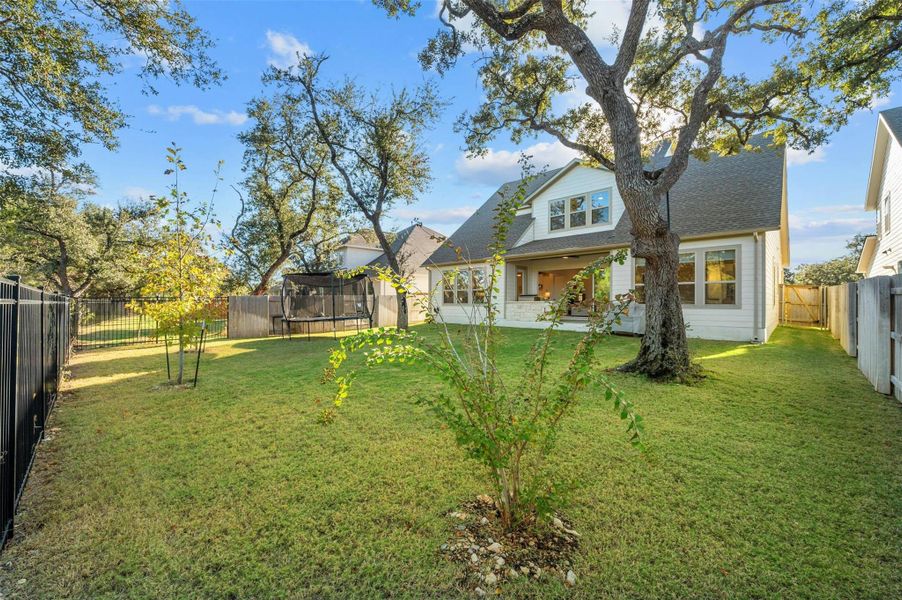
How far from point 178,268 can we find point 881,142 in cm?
1699

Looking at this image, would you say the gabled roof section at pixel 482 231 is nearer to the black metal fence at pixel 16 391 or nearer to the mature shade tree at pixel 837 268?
the black metal fence at pixel 16 391

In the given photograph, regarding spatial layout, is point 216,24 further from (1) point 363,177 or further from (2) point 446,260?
(2) point 446,260

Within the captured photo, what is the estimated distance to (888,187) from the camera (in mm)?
10242

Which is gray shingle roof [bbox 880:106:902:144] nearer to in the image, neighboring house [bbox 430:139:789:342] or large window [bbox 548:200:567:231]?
neighboring house [bbox 430:139:789:342]

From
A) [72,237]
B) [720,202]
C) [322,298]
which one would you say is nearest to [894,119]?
[720,202]

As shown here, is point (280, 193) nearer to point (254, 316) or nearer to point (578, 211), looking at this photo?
point (254, 316)

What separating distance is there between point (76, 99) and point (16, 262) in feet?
55.5

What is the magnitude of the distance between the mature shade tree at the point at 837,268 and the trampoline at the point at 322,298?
35427mm

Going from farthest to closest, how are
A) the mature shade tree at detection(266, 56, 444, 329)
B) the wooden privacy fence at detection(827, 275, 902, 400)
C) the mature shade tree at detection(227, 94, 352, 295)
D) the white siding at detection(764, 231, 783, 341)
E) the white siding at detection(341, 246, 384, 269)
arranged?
the white siding at detection(341, 246, 384, 269) → the mature shade tree at detection(227, 94, 352, 295) → the mature shade tree at detection(266, 56, 444, 329) → the white siding at detection(764, 231, 783, 341) → the wooden privacy fence at detection(827, 275, 902, 400)

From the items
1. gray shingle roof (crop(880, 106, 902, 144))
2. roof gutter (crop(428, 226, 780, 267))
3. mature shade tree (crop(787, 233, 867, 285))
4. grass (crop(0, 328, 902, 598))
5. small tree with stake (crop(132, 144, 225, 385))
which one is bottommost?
grass (crop(0, 328, 902, 598))

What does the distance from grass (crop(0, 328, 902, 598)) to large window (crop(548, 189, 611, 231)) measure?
27.8 ft

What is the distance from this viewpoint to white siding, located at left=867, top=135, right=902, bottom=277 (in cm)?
905

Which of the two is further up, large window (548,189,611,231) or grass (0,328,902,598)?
large window (548,189,611,231)

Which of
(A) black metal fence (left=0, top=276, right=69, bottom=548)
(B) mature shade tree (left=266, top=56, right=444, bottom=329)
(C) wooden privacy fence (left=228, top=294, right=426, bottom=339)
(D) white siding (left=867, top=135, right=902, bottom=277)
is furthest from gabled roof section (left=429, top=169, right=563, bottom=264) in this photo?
(A) black metal fence (left=0, top=276, right=69, bottom=548)
